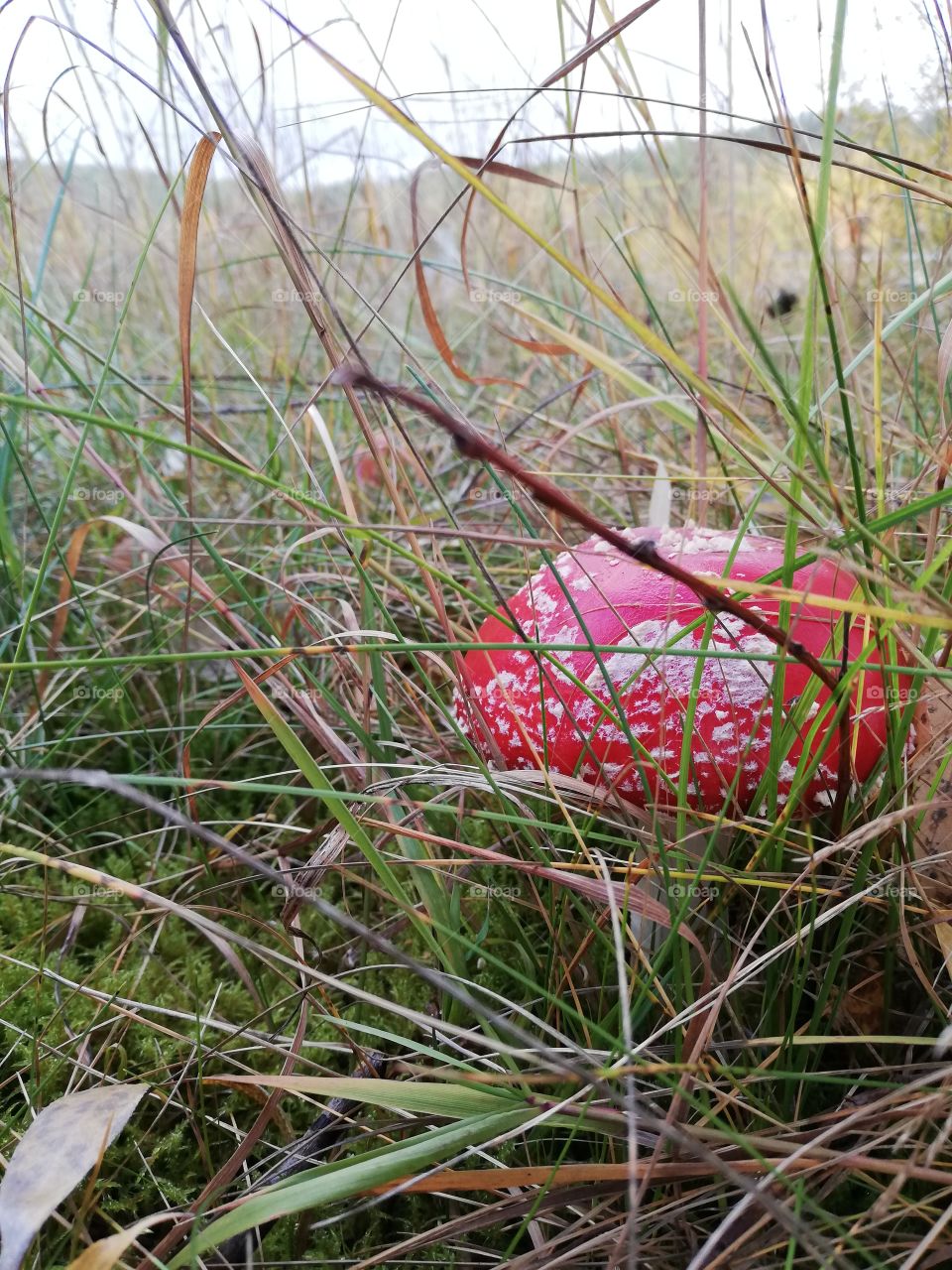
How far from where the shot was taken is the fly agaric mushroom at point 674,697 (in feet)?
3.16

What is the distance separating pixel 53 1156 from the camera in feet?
2.77

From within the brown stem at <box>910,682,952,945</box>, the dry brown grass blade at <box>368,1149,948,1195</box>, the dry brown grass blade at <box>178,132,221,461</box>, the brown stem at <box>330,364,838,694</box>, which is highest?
the dry brown grass blade at <box>178,132,221,461</box>

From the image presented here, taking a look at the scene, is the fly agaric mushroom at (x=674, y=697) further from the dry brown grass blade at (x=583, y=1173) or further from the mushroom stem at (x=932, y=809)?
the dry brown grass blade at (x=583, y=1173)

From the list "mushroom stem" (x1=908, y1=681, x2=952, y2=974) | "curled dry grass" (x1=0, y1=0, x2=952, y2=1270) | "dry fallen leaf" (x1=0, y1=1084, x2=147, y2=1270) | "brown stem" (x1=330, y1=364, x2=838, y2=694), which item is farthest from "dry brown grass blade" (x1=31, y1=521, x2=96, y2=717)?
"mushroom stem" (x1=908, y1=681, x2=952, y2=974)

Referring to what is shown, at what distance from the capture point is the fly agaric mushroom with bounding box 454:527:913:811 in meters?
0.96

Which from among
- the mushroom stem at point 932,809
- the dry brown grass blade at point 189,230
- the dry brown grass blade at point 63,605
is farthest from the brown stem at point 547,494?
the dry brown grass blade at point 63,605

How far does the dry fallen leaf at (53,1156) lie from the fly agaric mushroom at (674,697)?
0.60 m

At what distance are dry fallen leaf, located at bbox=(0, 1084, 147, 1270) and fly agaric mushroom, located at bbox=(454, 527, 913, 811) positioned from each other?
60 centimetres

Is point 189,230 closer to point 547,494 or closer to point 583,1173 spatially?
point 547,494

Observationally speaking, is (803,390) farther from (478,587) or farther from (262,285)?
(262,285)

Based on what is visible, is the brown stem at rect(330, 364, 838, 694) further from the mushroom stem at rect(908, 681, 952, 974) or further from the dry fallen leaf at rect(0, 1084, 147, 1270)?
the dry fallen leaf at rect(0, 1084, 147, 1270)

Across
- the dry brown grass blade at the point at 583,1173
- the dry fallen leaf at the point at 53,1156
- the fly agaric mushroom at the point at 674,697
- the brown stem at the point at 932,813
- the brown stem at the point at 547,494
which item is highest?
the brown stem at the point at 547,494

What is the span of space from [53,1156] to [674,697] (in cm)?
80

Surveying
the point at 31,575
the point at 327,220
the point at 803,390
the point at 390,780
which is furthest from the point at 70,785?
the point at 327,220
